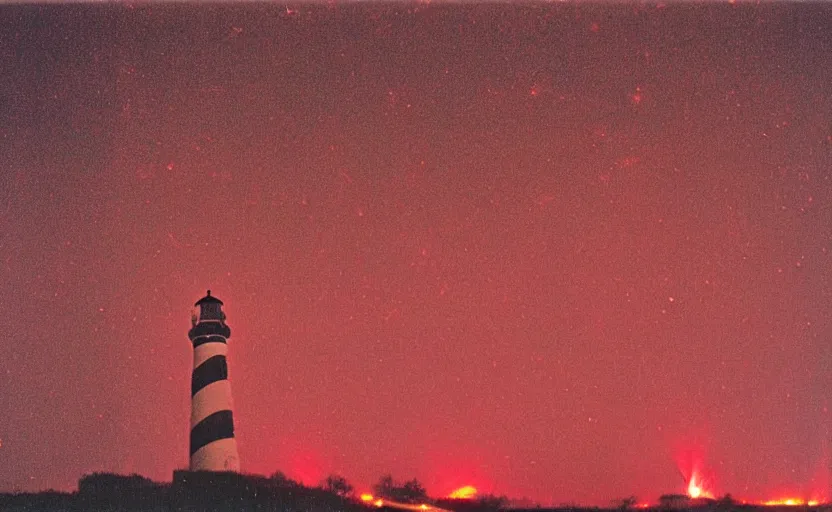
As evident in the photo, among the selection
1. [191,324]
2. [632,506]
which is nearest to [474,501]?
[632,506]

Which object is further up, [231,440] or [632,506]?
[231,440]

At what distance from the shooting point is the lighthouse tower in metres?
16.0

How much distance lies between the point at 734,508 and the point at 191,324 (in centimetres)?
683

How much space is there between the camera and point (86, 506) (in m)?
14.8

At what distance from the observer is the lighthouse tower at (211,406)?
52.6 ft

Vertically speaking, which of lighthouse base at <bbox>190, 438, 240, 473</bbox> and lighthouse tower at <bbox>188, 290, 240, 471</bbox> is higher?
lighthouse tower at <bbox>188, 290, 240, 471</bbox>

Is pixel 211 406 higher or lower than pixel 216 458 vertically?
higher

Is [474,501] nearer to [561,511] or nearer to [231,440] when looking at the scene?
[561,511]

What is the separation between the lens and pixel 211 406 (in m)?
16.1

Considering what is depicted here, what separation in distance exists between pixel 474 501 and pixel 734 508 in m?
3.13

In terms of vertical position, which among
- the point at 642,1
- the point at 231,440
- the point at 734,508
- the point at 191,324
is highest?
the point at 642,1

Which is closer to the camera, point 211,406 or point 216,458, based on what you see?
point 216,458

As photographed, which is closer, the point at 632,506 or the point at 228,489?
the point at 228,489

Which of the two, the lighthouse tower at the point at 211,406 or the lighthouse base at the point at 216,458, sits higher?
the lighthouse tower at the point at 211,406
